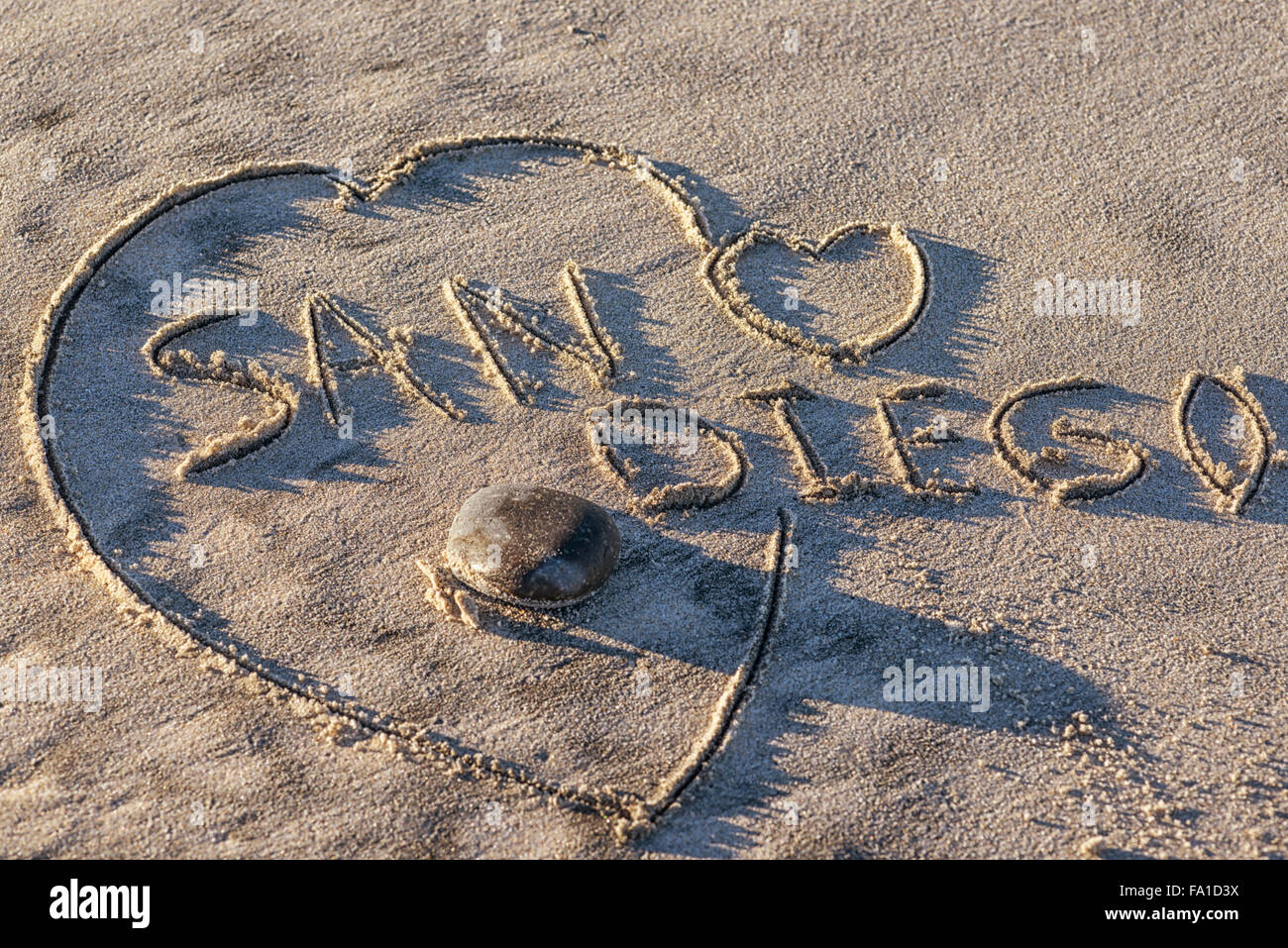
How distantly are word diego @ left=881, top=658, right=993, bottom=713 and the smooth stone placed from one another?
1.69m

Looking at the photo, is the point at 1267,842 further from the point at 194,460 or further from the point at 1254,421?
the point at 194,460

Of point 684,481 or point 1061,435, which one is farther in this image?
point 1061,435

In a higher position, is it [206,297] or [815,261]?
[815,261]

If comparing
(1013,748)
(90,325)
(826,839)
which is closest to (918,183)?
(1013,748)

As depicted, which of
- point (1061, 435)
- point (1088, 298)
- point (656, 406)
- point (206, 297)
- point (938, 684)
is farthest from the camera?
point (1088, 298)

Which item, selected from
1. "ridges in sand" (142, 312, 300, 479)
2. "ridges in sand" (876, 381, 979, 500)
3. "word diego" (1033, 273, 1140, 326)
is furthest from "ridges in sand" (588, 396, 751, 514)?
"word diego" (1033, 273, 1140, 326)

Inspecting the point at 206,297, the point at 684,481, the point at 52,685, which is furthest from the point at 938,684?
the point at 206,297

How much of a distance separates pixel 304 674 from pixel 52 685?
1329 millimetres

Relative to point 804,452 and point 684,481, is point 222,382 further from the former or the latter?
point 804,452

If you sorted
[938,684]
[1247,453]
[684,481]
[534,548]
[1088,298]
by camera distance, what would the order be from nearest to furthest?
[938,684], [534,548], [684,481], [1247,453], [1088,298]

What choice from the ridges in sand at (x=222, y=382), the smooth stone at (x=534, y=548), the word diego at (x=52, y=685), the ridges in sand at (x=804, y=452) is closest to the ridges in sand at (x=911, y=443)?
the ridges in sand at (x=804, y=452)

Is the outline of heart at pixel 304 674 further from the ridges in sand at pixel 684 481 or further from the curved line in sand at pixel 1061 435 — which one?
the curved line in sand at pixel 1061 435

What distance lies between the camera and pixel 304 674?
22.0 feet

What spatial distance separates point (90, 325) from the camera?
8.25m
